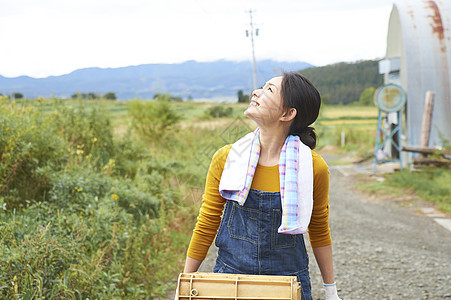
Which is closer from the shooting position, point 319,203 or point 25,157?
point 319,203

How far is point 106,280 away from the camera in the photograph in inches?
145

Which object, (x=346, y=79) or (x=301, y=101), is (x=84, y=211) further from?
(x=346, y=79)

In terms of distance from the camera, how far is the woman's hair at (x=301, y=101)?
204 centimetres

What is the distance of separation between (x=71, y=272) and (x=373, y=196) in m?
7.09

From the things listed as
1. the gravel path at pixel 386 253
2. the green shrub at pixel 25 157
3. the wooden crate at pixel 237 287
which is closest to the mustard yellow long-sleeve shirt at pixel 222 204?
the wooden crate at pixel 237 287

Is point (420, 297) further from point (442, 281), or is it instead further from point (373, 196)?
point (373, 196)

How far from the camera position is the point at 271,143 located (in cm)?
212

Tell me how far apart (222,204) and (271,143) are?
34 cm

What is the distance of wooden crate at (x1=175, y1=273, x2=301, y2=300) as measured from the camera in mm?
1742

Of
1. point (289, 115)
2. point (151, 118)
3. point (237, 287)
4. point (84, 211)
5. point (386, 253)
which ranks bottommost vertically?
point (386, 253)

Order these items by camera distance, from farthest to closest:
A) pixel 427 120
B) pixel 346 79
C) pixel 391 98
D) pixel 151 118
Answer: pixel 151 118 → pixel 391 98 → pixel 427 120 → pixel 346 79

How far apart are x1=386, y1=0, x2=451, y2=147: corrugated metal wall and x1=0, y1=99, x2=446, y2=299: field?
5.64 meters

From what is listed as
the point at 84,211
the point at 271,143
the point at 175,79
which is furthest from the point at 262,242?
the point at 175,79

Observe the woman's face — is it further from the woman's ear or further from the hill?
the hill
